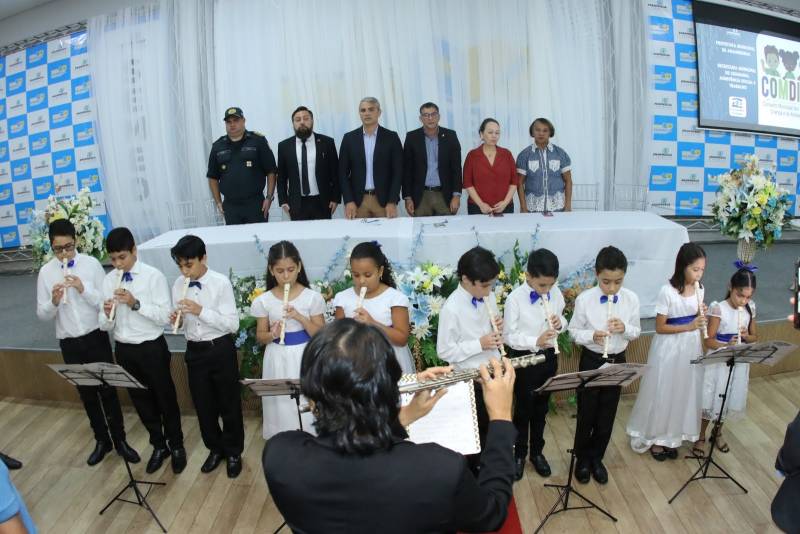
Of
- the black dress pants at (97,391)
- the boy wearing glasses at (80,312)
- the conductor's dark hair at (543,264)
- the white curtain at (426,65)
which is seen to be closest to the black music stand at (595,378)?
the conductor's dark hair at (543,264)

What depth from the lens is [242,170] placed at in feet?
16.6

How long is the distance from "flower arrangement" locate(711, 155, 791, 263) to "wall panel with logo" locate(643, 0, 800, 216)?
2.52 m

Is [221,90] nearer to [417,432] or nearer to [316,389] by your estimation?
[417,432]

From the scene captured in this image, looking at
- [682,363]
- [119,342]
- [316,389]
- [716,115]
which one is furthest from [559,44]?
[316,389]

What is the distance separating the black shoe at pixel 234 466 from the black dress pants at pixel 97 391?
687mm

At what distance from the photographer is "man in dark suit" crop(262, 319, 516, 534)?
121 cm

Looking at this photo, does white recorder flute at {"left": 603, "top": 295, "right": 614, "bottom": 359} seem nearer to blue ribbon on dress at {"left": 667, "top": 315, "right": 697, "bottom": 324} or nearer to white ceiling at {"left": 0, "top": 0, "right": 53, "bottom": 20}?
blue ribbon on dress at {"left": 667, "top": 315, "right": 697, "bottom": 324}

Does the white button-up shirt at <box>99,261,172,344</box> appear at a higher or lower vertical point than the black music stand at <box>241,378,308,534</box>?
higher

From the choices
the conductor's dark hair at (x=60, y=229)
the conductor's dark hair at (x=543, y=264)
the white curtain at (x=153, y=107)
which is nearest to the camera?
the conductor's dark hair at (x=543, y=264)

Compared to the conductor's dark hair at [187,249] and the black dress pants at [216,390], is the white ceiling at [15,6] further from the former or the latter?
the black dress pants at [216,390]

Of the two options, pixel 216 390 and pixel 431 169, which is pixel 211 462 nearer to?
pixel 216 390

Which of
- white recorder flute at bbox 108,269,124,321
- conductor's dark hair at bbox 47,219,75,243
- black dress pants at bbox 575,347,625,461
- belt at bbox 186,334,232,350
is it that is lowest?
black dress pants at bbox 575,347,625,461

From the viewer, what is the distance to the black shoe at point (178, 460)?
134 inches

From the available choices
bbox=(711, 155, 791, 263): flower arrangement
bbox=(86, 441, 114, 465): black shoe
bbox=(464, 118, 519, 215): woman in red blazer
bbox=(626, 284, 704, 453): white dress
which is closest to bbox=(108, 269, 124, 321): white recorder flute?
bbox=(86, 441, 114, 465): black shoe
